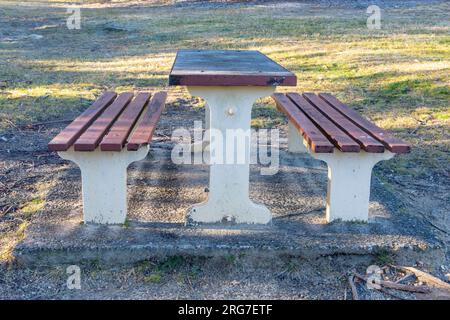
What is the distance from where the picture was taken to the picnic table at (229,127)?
3.29 metres

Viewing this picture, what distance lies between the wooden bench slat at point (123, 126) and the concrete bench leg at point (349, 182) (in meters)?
1.11

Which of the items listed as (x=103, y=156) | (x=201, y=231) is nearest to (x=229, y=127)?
(x=201, y=231)

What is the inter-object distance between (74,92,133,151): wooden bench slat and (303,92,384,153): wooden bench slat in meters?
1.45

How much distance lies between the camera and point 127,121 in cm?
386

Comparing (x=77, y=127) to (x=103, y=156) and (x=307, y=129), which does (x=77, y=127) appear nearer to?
(x=103, y=156)

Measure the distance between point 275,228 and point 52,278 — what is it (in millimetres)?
1279

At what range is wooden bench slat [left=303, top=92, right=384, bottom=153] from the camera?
10.9 feet

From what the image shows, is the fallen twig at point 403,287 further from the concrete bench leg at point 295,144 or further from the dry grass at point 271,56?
the concrete bench leg at point 295,144

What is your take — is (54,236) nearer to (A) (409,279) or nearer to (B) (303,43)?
(A) (409,279)

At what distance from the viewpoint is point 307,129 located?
368 cm

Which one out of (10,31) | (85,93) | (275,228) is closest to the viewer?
(275,228)

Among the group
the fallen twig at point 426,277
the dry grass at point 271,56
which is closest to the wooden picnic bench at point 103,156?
the dry grass at point 271,56
